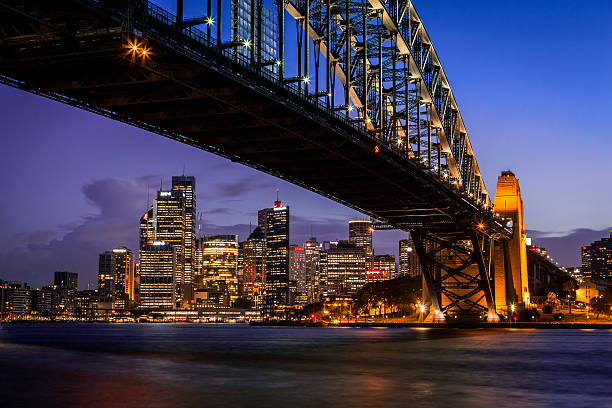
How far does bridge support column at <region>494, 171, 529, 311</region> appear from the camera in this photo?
325ft

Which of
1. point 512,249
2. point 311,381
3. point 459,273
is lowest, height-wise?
point 311,381

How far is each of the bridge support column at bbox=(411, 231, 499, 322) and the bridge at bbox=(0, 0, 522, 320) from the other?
14.9 feet

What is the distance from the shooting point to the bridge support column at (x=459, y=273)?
Result: 85.2m

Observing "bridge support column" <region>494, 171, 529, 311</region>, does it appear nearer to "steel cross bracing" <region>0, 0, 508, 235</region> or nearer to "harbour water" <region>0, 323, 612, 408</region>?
"steel cross bracing" <region>0, 0, 508, 235</region>

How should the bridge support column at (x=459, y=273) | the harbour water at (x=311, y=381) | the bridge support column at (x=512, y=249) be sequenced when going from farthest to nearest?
the bridge support column at (x=512, y=249), the bridge support column at (x=459, y=273), the harbour water at (x=311, y=381)

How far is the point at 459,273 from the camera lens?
289ft

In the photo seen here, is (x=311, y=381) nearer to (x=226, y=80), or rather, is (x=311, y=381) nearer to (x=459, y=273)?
(x=226, y=80)

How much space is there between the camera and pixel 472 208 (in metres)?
76.1

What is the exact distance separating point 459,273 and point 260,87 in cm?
5778

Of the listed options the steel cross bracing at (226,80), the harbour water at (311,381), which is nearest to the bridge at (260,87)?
the steel cross bracing at (226,80)

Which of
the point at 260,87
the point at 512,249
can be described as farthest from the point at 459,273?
the point at 260,87

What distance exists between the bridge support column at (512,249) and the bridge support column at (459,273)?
3.71 meters

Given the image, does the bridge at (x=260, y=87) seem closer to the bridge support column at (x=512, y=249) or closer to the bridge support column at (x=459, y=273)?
the bridge support column at (x=459, y=273)

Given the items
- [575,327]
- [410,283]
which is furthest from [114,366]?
[410,283]
